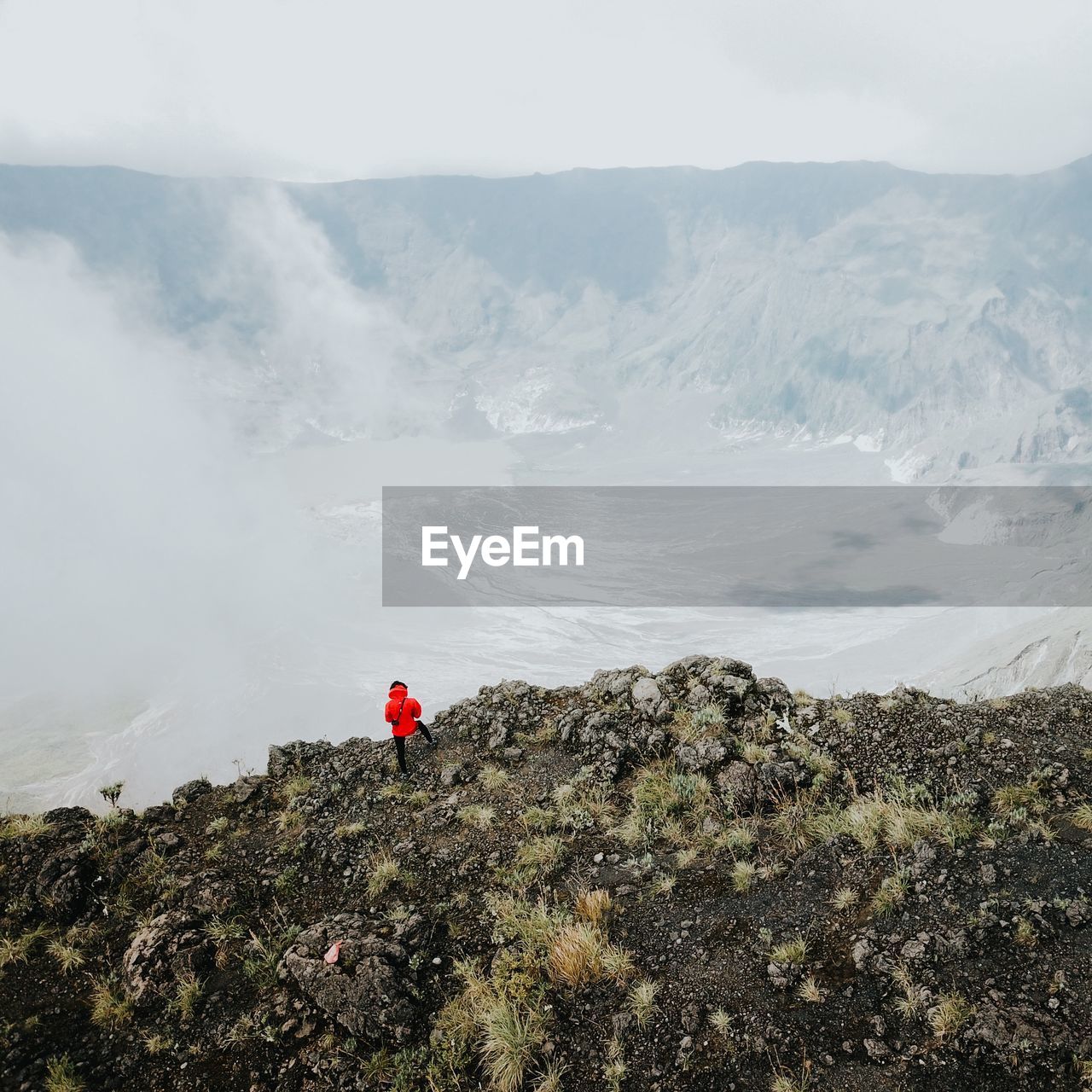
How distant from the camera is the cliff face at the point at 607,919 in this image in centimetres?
430

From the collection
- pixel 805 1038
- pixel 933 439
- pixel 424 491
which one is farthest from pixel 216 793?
pixel 933 439

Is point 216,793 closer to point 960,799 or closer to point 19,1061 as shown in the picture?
point 19,1061

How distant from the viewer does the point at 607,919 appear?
5531 mm

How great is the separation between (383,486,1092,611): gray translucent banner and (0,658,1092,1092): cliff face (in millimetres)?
110401

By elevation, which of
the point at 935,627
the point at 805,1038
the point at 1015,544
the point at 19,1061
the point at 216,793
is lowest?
the point at 935,627

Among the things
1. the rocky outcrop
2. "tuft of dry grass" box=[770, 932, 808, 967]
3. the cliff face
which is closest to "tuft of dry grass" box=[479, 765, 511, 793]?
the cliff face

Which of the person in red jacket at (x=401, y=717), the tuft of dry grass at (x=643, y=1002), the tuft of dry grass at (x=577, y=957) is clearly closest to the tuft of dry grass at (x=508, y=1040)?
the tuft of dry grass at (x=577, y=957)

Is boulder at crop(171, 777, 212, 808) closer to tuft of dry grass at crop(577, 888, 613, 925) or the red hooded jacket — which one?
the red hooded jacket

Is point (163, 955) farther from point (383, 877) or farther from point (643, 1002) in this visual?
point (643, 1002)

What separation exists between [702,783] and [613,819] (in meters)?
1.21

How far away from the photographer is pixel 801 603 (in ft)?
428

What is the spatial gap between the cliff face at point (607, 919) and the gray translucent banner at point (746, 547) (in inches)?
4347

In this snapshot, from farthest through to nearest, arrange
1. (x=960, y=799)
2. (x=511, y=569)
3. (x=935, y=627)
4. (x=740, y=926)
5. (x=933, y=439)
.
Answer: (x=933, y=439), (x=511, y=569), (x=935, y=627), (x=960, y=799), (x=740, y=926)

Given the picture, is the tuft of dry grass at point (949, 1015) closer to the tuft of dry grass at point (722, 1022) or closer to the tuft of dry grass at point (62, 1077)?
the tuft of dry grass at point (722, 1022)
